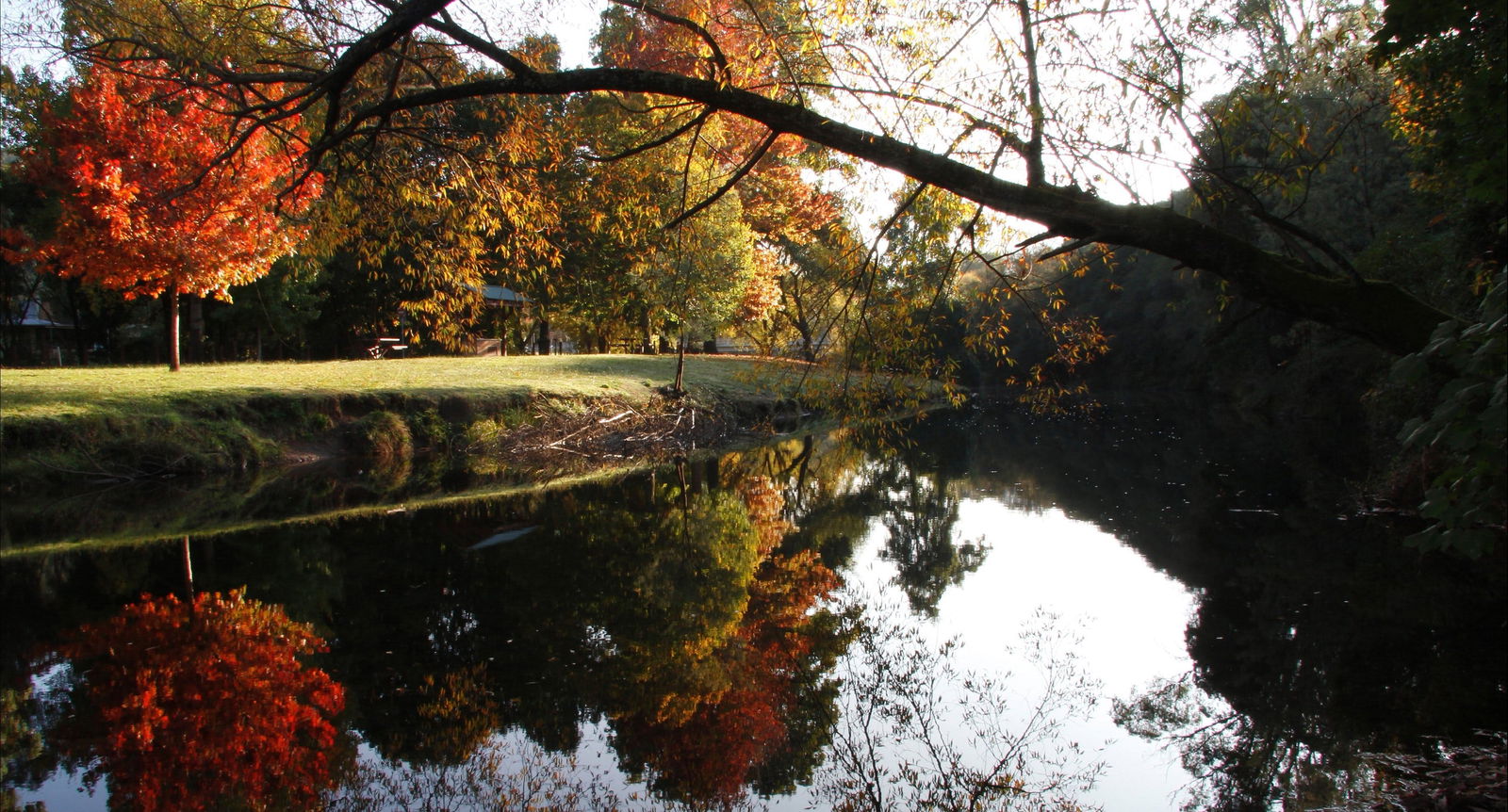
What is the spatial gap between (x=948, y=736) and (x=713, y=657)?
1.95m

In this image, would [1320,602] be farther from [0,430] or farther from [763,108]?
[0,430]

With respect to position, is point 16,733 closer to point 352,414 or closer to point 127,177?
point 352,414

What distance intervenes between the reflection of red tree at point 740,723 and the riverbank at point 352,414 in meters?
2.34

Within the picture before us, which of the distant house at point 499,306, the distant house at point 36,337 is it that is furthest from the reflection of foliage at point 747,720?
the distant house at point 36,337

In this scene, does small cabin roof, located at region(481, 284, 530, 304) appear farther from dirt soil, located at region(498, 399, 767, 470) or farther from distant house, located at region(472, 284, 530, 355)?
dirt soil, located at region(498, 399, 767, 470)

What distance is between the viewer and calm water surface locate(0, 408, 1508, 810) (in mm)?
4781

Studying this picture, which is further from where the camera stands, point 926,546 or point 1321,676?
point 926,546

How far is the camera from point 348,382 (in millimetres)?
18656

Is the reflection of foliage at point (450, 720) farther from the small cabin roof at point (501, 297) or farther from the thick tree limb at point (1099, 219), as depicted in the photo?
the small cabin roof at point (501, 297)

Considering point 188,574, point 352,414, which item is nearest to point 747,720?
point 188,574

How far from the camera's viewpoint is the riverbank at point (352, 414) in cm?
1312

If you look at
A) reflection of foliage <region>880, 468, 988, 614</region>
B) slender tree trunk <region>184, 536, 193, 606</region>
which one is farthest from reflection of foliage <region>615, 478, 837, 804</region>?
slender tree trunk <region>184, 536, 193, 606</region>

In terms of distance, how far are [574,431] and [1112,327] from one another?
41025mm

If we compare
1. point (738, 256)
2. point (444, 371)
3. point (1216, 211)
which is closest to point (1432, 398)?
point (1216, 211)
